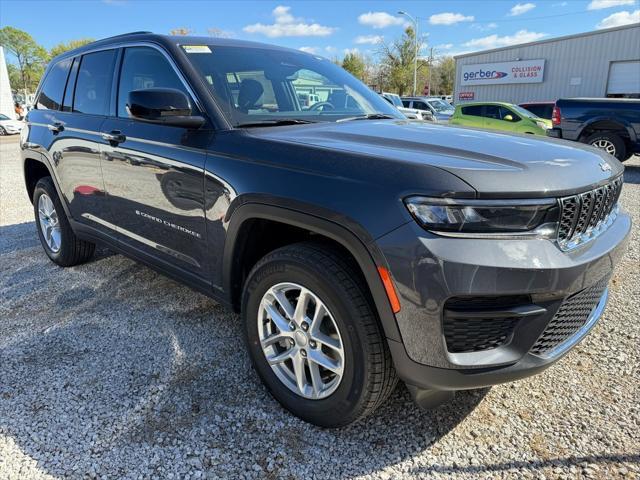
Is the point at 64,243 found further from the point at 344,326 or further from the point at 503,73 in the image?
the point at 503,73

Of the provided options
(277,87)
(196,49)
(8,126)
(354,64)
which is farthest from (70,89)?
(354,64)

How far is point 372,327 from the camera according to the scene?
1897 mm

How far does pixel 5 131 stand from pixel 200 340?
29.8 meters

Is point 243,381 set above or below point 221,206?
below

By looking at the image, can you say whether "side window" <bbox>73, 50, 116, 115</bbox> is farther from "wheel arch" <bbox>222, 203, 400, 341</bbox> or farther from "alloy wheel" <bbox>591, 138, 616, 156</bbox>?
"alloy wheel" <bbox>591, 138, 616, 156</bbox>

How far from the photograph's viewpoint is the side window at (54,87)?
4.03 m

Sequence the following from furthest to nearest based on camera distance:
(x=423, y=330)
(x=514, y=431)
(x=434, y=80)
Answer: (x=434, y=80) → (x=514, y=431) → (x=423, y=330)

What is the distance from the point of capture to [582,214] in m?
1.92

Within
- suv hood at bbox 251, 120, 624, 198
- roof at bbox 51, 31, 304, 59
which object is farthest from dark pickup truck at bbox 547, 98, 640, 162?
roof at bbox 51, 31, 304, 59

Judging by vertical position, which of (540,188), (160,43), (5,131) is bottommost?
(5,131)

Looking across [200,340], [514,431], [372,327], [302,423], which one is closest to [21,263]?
[200,340]

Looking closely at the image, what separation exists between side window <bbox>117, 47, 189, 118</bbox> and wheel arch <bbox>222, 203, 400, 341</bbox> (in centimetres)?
86

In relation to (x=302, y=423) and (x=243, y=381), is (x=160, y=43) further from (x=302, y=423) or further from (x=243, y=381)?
(x=302, y=423)

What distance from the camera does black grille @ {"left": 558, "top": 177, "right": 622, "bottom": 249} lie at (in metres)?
1.83
